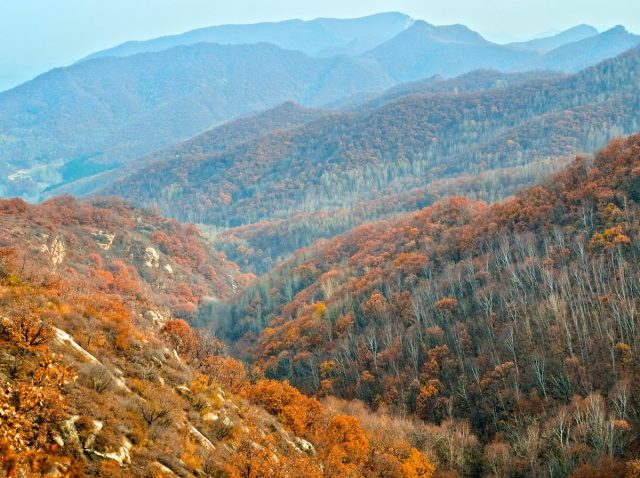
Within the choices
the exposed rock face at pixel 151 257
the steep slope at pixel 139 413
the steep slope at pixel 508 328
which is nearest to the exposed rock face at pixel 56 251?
the exposed rock face at pixel 151 257

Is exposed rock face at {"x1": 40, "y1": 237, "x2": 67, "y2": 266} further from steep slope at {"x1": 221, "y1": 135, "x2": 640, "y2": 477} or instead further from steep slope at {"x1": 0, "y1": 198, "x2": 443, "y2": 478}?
steep slope at {"x1": 0, "y1": 198, "x2": 443, "y2": 478}

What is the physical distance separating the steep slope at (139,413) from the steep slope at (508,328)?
448 inches

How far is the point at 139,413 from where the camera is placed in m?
29.3

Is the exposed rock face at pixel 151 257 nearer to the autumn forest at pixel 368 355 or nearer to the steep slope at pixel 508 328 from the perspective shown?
the autumn forest at pixel 368 355

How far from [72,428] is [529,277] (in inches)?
3022

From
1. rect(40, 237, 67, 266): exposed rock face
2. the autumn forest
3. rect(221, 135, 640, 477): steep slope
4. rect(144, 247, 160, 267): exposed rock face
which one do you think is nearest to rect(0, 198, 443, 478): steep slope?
the autumn forest

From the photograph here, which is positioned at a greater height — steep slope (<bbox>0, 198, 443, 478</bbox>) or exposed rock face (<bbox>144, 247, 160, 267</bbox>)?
steep slope (<bbox>0, 198, 443, 478</bbox>)

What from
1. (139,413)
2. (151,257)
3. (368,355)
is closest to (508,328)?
(368,355)

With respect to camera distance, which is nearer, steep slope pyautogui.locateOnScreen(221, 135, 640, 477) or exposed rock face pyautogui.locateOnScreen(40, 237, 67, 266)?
steep slope pyautogui.locateOnScreen(221, 135, 640, 477)

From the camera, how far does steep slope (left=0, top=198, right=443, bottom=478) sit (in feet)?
77.2

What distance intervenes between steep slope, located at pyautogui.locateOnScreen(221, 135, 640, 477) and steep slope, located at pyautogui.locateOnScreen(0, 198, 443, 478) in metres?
11.4

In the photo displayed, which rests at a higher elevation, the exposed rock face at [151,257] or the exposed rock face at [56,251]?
the exposed rock face at [56,251]

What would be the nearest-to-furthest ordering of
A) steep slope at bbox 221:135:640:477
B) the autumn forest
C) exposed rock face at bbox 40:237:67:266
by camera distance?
the autumn forest, steep slope at bbox 221:135:640:477, exposed rock face at bbox 40:237:67:266

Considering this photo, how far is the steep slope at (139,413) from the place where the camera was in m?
23.5
